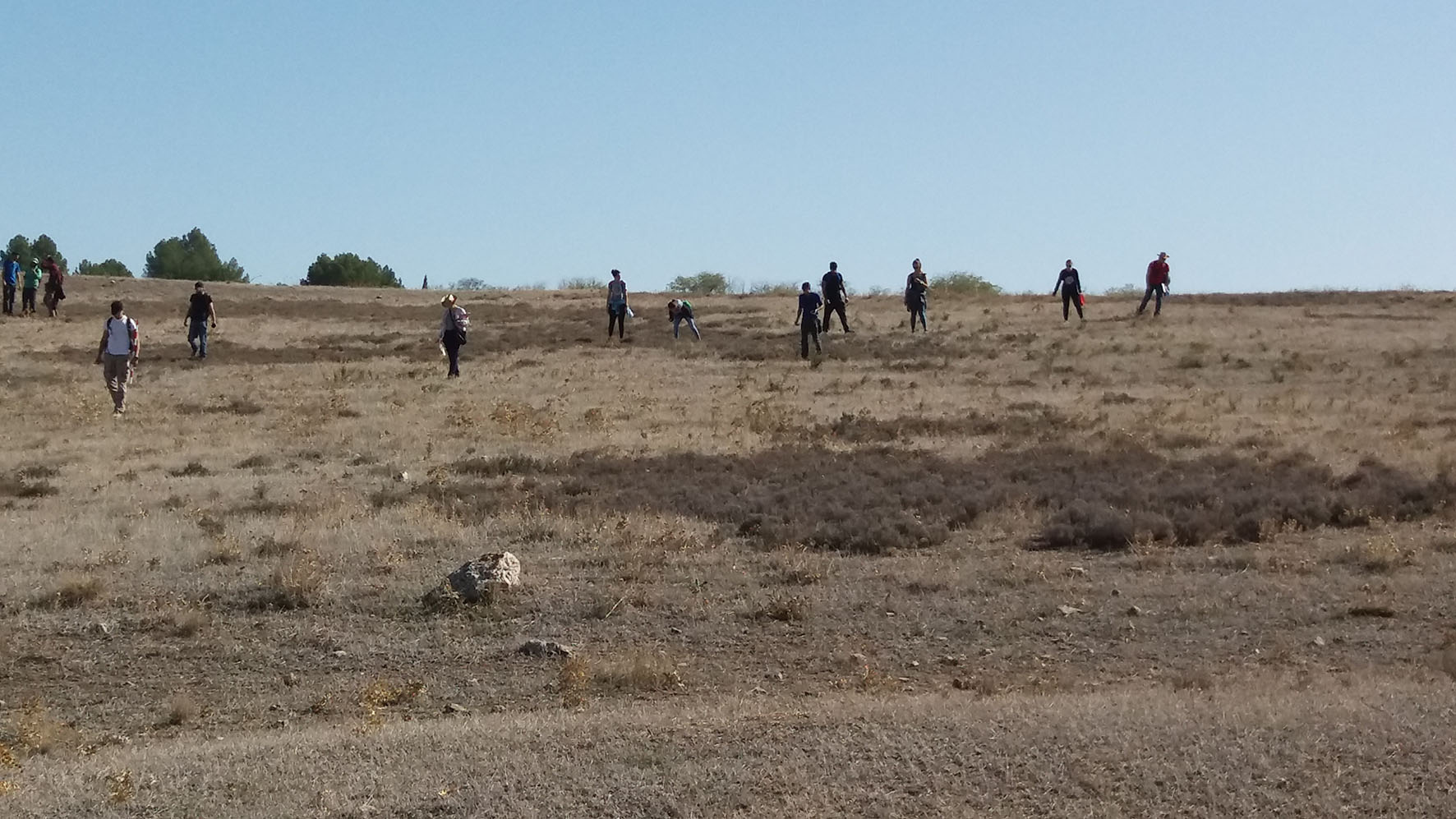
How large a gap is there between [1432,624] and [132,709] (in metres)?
8.35

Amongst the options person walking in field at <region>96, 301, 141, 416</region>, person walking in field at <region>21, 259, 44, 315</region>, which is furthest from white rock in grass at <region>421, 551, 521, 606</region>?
person walking in field at <region>21, 259, 44, 315</region>

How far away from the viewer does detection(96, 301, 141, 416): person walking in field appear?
21.5 metres

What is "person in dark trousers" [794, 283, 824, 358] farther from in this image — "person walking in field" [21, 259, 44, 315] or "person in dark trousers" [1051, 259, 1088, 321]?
"person walking in field" [21, 259, 44, 315]

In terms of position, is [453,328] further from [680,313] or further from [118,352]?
[680,313]

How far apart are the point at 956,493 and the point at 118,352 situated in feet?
47.3

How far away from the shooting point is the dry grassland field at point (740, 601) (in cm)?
582

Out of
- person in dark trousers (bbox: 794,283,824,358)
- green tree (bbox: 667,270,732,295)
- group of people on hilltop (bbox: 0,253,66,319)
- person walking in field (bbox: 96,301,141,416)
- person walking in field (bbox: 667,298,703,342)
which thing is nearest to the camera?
person walking in field (bbox: 96,301,141,416)

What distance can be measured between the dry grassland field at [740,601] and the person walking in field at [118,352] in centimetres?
73

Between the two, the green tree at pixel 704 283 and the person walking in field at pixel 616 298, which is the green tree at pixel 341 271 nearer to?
the green tree at pixel 704 283

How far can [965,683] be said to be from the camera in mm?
8062

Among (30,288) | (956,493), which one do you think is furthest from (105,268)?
(956,493)

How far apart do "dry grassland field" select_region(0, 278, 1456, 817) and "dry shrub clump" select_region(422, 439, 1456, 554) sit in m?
A: 0.07

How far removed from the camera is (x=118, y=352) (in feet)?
71.5

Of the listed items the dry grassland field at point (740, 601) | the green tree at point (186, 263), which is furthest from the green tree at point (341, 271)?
the dry grassland field at point (740, 601)
